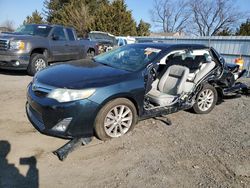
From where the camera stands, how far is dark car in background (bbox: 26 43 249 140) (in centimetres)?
381

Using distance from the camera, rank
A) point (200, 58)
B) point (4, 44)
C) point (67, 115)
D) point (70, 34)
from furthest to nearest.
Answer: point (70, 34) → point (4, 44) → point (200, 58) → point (67, 115)

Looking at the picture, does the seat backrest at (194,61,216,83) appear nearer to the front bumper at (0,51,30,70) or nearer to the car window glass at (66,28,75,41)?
the front bumper at (0,51,30,70)

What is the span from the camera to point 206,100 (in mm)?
5848

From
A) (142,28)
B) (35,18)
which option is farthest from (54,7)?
(142,28)

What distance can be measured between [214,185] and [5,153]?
2.76 m

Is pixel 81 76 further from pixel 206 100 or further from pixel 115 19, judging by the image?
pixel 115 19

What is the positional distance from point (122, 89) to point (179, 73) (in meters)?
1.78

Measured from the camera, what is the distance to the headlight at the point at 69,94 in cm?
378

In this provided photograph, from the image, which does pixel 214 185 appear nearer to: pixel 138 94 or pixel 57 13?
pixel 138 94

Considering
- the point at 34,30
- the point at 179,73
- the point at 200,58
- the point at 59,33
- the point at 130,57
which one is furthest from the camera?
the point at 59,33

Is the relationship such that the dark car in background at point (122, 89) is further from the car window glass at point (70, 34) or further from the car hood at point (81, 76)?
the car window glass at point (70, 34)

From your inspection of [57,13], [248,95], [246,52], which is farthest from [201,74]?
[57,13]

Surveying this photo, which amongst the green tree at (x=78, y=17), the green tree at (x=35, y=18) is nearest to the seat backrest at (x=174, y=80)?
the green tree at (x=78, y=17)

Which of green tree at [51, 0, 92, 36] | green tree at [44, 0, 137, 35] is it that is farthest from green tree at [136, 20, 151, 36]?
green tree at [51, 0, 92, 36]
